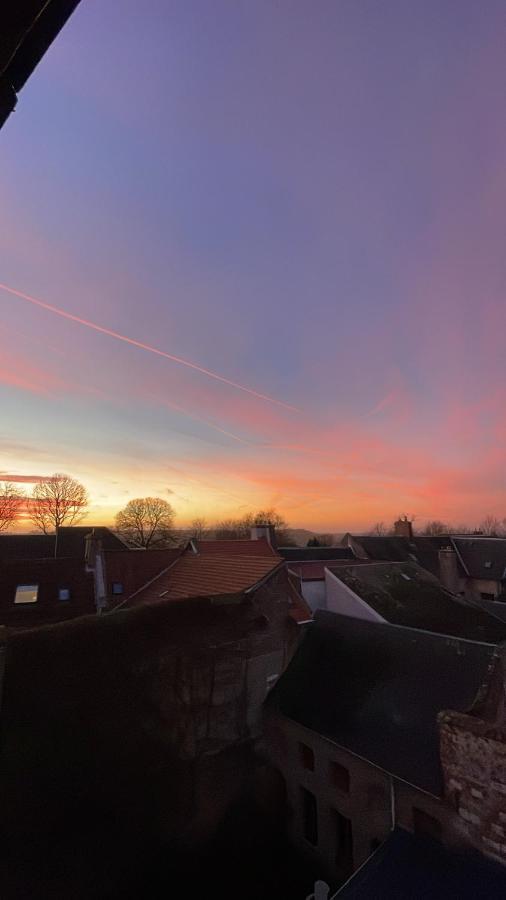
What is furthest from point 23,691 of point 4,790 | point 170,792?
point 170,792

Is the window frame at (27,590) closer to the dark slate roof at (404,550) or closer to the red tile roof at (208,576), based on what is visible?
the red tile roof at (208,576)

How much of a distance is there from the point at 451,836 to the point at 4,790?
34.6 ft

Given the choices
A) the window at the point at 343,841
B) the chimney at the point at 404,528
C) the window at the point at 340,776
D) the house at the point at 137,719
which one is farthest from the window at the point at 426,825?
the chimney at the point at 404,528

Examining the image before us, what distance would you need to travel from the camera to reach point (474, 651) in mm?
13078

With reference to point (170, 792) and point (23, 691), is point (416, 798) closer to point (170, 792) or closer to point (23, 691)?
point (170, 792)

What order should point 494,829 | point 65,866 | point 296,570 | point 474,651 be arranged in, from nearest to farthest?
point 494,829 → point 65,866 → point 474,651 → point 296,570

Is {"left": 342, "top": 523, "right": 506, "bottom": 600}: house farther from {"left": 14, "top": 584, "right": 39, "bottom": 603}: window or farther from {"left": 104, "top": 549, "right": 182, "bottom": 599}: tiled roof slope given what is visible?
{"left": 14, "top": 584, "right": 39, "bottom": 603}: window

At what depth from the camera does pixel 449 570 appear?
38.6m

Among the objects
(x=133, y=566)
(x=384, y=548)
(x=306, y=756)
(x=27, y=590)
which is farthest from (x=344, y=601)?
(x=384, y=548)

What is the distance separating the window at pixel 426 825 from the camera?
10.5 meters

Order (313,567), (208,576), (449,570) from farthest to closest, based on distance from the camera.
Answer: (449,570), (313,567), (208,576)

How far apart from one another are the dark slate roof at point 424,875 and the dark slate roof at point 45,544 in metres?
22.0

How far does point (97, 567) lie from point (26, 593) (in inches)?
122

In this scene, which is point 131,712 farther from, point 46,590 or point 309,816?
point 46,590
